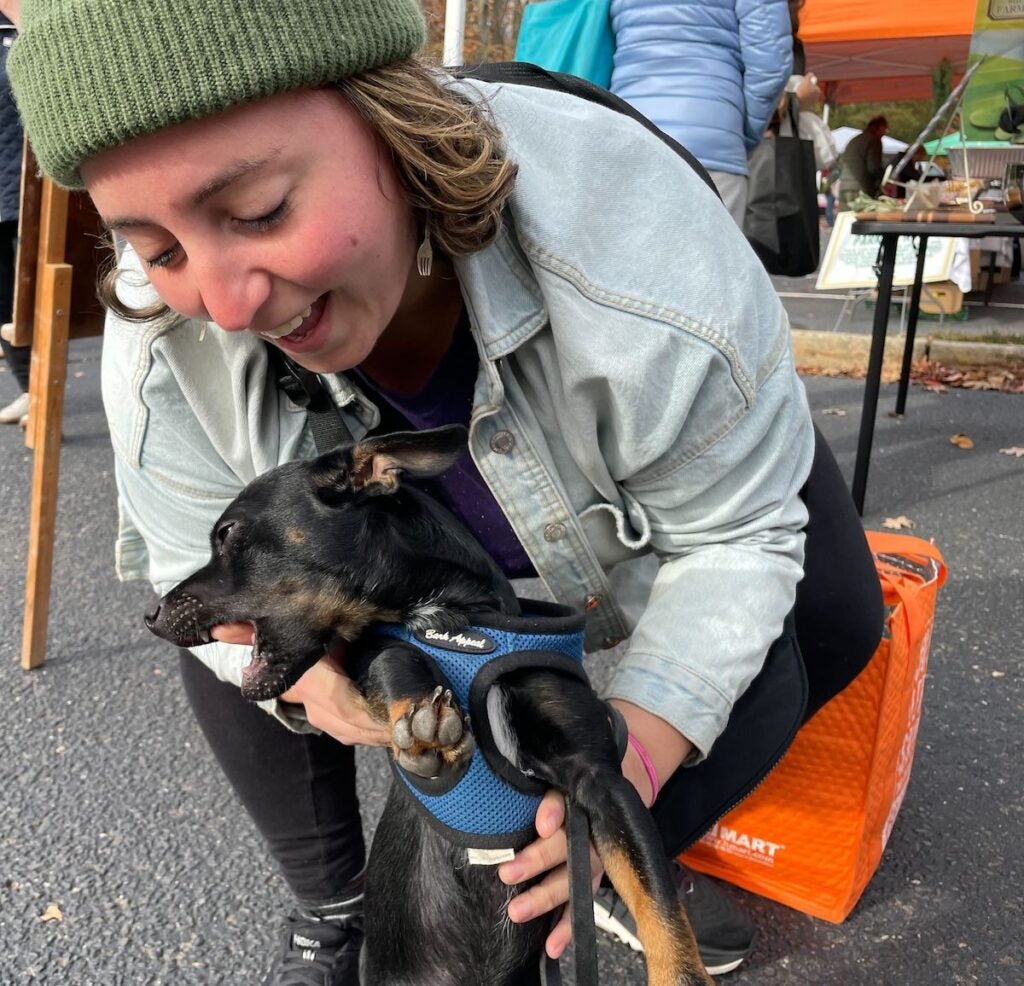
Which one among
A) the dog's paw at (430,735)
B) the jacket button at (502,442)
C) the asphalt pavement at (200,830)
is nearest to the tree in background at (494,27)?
the asphalt pavement at (200,830)

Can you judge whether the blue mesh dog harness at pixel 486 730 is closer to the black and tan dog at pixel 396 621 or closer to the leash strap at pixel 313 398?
the black and tan dog at pixel 396 621

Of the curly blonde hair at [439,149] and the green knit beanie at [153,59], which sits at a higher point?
the green knit beanie at [153,59]

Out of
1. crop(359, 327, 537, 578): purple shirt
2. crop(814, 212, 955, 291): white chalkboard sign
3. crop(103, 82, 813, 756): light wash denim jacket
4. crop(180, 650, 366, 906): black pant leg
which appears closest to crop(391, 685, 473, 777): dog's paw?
crop(103, 82, 813, 756): light wash denim jacket

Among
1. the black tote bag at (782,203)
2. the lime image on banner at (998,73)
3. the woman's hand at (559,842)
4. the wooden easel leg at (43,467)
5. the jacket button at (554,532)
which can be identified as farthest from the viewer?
the lime image on banner at (998,73)

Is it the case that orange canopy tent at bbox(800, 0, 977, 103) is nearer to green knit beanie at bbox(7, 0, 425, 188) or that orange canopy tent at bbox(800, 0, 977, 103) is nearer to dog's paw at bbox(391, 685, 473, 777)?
green knit beanie at bbox(7, 0, 425, 188)

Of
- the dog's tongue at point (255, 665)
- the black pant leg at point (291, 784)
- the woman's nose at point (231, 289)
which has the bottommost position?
the black pant leg at point (291, 784)

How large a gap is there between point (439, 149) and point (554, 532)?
614 millimetres

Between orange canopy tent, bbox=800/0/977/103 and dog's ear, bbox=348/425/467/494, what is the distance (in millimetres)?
8709

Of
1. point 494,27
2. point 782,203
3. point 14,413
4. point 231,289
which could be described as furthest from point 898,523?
point 14,413

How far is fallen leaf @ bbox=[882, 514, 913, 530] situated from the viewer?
4.20m

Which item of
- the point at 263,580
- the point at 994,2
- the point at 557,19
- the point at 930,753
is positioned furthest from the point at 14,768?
the point at 994,2

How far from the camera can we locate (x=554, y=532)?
1.67 m

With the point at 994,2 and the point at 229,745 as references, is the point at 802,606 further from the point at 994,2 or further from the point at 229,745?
the point at 994,2

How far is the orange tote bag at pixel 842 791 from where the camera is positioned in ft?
6.59
